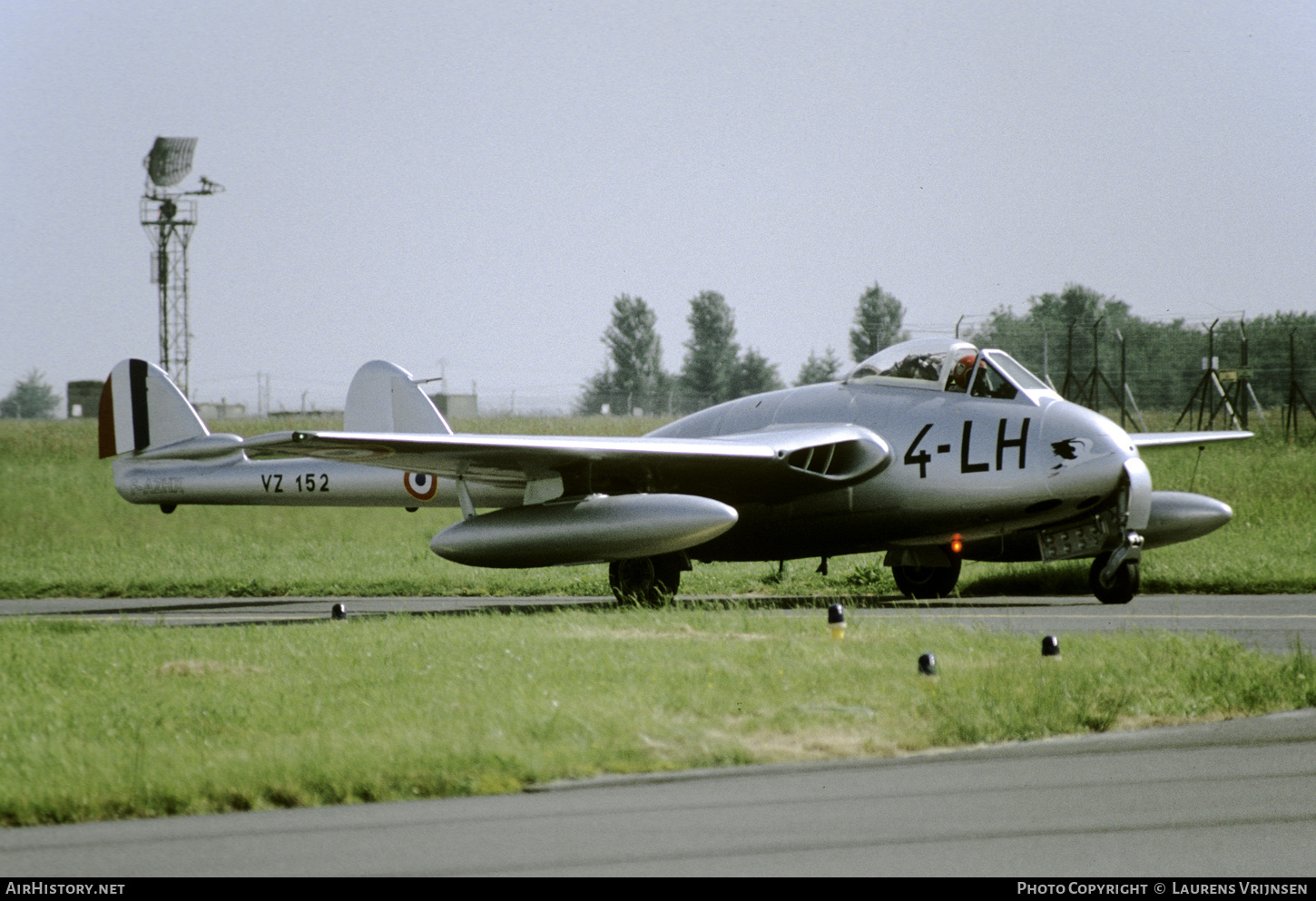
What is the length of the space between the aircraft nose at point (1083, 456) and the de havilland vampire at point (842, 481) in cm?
2

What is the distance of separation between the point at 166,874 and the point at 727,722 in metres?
3.28

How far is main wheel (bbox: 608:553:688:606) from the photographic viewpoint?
15773 mm

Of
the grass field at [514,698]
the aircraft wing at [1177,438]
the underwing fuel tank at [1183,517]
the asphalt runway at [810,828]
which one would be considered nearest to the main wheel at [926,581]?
the underwing fuel tank at [1183,517]

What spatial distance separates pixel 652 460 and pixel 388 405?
556cm

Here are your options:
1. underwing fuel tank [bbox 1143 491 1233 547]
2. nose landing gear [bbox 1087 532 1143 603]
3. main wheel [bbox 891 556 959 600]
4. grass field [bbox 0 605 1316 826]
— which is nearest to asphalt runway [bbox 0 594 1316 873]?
grass field [bbox 0 605 1316 826]

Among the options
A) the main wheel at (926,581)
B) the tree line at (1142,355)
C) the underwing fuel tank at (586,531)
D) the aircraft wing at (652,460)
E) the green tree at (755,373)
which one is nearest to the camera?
the underwing fuel tank at (586,531)

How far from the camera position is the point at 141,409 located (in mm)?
19984

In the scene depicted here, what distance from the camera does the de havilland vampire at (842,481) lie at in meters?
14.2

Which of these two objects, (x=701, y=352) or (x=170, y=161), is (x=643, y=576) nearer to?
(x=170, y=161)

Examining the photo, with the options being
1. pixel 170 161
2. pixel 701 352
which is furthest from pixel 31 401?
pixel 701 352

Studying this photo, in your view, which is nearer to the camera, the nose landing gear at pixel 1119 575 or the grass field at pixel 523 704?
the grass field at pixel 523 704

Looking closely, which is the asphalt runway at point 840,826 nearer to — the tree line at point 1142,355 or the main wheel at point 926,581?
the main wheel at point 926,581

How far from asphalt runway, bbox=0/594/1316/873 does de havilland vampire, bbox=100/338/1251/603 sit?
7376 mm

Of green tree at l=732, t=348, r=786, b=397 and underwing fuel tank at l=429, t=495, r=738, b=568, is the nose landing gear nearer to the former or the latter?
underwing fuel tank at l=429, t=495, r=738, b=568
